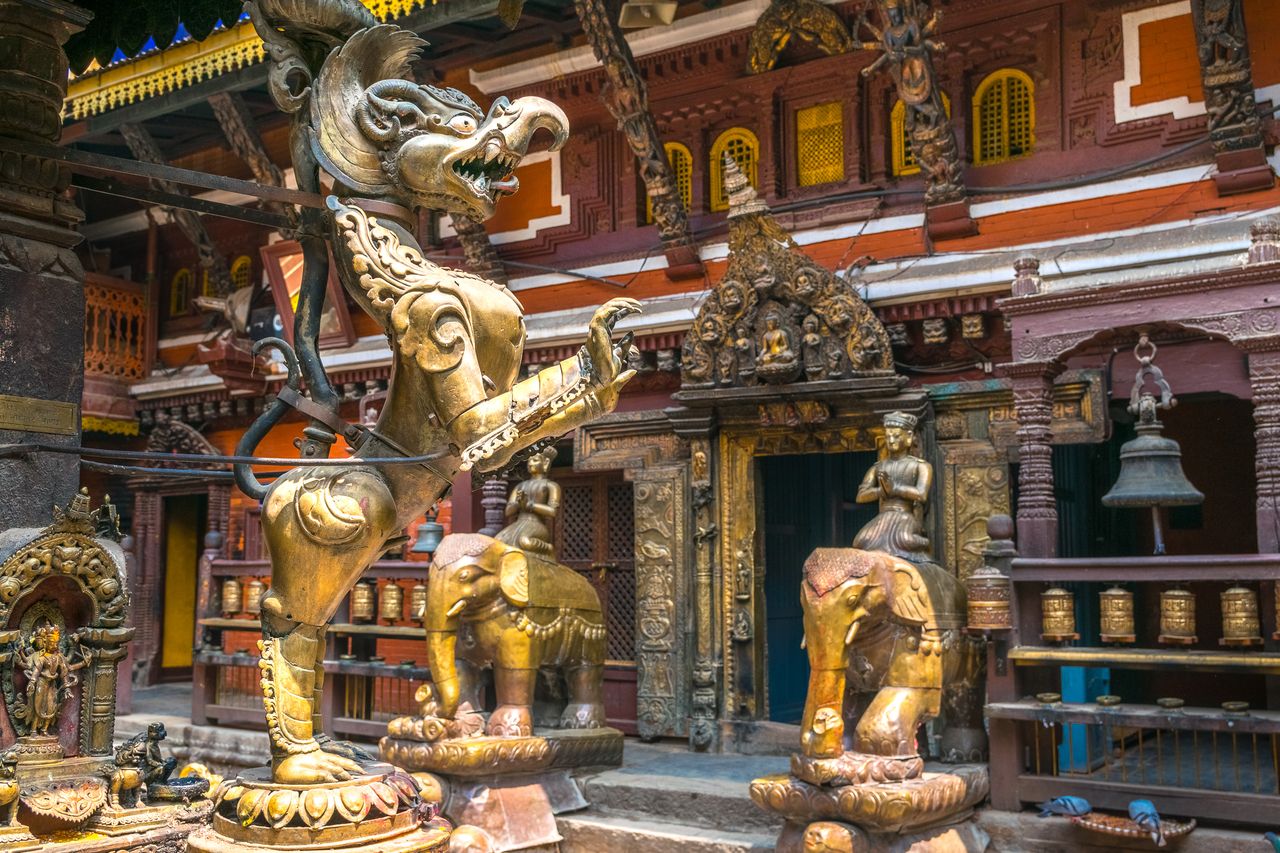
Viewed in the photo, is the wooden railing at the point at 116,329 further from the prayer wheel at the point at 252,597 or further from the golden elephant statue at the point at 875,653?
the golden elephant statue at the point at 875,653

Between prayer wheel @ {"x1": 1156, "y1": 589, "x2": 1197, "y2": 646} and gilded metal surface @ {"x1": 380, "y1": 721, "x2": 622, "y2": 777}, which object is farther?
gilded metal surface @ {"x1": 380, "y1": 721, "x2": 622, "y2": 777}

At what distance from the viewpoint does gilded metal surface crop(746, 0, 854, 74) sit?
8.52 m

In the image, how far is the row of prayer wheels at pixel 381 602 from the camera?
8.66 metres

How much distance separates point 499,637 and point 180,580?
8161 millimetres

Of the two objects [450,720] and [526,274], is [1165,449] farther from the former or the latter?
[526,274]

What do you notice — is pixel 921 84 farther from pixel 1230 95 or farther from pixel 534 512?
pixel 534 512

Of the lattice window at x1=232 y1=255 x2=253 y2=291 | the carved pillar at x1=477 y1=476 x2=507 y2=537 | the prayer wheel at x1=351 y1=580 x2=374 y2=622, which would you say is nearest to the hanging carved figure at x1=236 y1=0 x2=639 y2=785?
the prayer wheel at x1=351 y1=580 x2=374 y2=622

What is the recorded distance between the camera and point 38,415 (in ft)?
13.9

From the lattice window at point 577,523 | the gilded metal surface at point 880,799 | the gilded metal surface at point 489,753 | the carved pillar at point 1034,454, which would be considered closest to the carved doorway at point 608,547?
the lattice window at point 577,523

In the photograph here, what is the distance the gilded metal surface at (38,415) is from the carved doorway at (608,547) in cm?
561

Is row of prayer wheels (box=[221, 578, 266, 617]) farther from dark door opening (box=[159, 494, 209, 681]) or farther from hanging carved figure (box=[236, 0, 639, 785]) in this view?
hanging carved figure (box=[236, 0, 639, 785])

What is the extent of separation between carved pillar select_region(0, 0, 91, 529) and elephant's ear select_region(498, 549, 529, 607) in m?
3.29

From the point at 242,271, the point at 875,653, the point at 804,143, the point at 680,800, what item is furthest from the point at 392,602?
the point at 242,271

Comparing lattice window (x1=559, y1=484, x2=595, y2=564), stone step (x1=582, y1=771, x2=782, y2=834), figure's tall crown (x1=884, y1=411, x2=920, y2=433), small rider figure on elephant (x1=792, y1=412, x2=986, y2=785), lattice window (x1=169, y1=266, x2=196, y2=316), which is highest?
lattice window (x1=169, y1=266, x2=196, y2=316)
